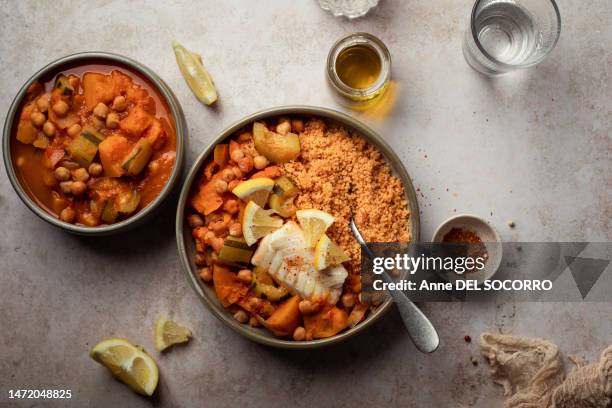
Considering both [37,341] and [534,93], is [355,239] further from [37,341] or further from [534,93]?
[37,341]

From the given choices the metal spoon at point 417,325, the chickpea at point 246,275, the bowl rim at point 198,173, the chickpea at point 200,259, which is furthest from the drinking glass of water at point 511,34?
the chickpea at point 200,259

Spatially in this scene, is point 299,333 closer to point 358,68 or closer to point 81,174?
point 81,174

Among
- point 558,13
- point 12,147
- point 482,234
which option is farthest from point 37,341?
point 558,13

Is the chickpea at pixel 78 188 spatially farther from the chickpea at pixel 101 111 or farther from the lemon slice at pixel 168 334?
the lemon slice at pixel 168 334

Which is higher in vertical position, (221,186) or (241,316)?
(221,186)

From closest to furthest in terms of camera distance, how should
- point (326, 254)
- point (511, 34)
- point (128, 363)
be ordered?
1. point (326, 254)
2. point (128, 363)
3. point (511, 34)

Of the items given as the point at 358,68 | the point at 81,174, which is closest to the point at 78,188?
the point at 81,174
